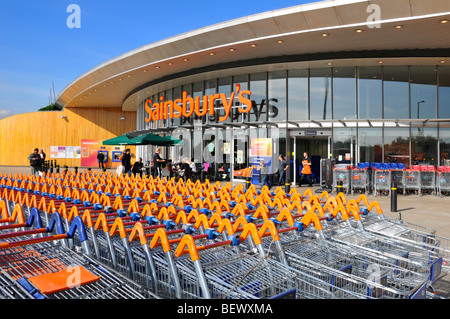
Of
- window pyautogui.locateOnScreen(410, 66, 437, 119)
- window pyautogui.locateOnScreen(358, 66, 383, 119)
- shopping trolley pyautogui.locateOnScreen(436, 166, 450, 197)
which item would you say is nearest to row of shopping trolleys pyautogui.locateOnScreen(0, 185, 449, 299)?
shopping trolley pyautogui.locateOnScreen(436, 166, 450, 197)

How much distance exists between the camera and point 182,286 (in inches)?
115

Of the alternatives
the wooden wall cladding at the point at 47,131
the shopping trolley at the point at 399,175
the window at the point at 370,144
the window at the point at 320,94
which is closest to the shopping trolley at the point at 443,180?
the shopping trolley at the point at 399,175

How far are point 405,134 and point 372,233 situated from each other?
573 inches

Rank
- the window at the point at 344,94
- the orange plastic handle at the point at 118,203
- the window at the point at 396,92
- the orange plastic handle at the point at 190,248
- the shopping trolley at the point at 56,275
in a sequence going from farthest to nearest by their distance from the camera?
1. the window at the point at 344,94
2. the window at the point at 396,92
3. the orange plastic handle at the point at 118,203
4. the orange plastic handle at the point at 190,248
5. the shopping trolley at the point at 56,275

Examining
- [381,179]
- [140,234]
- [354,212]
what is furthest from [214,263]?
[381,179]

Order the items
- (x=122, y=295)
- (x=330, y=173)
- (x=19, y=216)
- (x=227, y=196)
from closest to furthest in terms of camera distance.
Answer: (x=122, y=295), (x=19, y=216), (x=227, y=196), (x=330, y=173)

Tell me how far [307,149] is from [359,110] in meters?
3.52

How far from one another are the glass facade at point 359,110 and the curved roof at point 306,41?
0.97 m

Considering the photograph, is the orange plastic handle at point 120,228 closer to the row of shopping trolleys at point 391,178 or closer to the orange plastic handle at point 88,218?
the orange plastic handle at point 88,218

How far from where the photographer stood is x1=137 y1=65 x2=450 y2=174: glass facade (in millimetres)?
16906

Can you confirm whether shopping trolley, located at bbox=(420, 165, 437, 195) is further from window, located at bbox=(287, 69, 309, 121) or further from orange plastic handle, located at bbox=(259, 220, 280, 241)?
orange plastic handle, located at bbox=(259, 220, 280, 241)

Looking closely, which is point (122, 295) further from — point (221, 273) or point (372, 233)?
point (372, 233)

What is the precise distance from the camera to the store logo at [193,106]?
18906 mm
